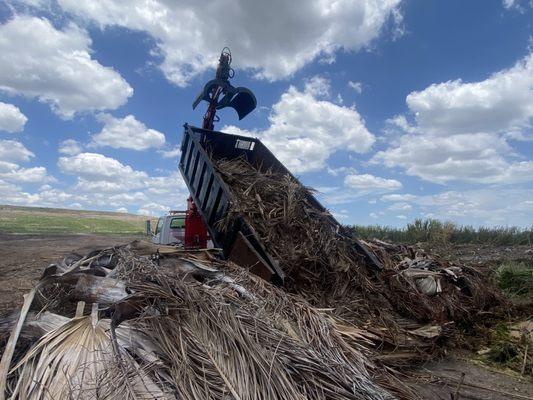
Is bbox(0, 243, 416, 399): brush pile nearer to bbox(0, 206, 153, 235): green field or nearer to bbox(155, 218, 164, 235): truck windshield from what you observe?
bbox(155, 218, 164, 235): truck windshield

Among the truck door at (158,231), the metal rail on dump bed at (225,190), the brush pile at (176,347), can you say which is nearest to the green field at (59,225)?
the truck door at (158,231)

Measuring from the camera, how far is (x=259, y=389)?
2.89 metres

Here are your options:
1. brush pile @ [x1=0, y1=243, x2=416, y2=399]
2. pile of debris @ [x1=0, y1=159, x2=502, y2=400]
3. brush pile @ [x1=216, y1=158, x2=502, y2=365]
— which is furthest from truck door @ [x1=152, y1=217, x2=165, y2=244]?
brush pile @ [x1=0, y1=243, x2=416, y2=399]

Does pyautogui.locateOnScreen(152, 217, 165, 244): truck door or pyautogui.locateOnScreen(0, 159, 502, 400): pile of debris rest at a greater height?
pyautogui.locateOnScreen(152, 217, 165, 244): truck door

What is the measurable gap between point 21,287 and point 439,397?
7.83 metres

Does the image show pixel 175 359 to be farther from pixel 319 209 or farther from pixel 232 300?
pixel 319 209

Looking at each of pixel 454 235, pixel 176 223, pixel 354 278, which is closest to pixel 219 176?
pixel 354 278

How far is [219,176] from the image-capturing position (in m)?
6.67

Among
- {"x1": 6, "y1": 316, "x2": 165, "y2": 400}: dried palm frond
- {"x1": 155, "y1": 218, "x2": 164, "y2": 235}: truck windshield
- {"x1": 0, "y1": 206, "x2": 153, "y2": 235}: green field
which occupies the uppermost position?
{"x1": 155, "y1": 218, "x2": 164, "y2": 235}: truck windshield

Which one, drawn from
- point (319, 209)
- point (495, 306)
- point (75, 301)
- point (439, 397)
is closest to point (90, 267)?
point (75, 301)

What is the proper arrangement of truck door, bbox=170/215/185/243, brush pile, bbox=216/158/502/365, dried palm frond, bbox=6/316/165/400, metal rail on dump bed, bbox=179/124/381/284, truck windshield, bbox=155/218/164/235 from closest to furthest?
dried palm frond, bbox=6/316/165/400
brush pile, bbox=216/158/502/365
metal rail on dump bed, bbox=179/124/381/284
truck door, bbox=170/215/185/243
truck windshield, bbox=155/218/164/235

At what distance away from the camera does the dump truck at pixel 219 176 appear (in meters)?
5.48

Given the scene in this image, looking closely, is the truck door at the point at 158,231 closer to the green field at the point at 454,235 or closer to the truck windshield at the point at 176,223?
the truck windshield at the point at 176,223

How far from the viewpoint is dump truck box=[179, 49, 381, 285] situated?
5.48 m
